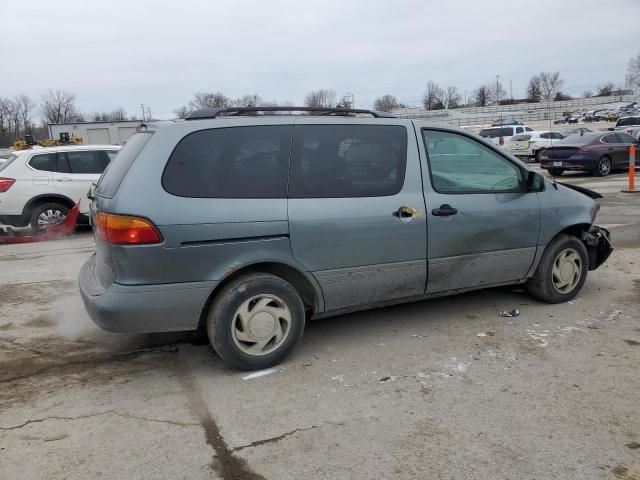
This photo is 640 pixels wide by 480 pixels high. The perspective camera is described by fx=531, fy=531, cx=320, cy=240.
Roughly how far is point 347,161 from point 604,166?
1613 cm

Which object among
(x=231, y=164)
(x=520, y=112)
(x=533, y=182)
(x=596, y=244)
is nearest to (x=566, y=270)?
(x=596, y=244)

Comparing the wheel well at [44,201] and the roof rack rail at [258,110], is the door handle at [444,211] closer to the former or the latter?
the roof rack rail at [258,110]

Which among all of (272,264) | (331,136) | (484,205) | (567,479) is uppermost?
(331,136)

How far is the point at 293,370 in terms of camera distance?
12.4 ft

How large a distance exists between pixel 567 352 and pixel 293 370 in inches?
80.5

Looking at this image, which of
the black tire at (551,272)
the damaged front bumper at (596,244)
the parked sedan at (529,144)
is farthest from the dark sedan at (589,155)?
the black tire at (551,272)

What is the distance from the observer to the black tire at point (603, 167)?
55.8 feet

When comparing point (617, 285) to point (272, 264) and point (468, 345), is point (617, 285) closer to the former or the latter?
point (468, 345)

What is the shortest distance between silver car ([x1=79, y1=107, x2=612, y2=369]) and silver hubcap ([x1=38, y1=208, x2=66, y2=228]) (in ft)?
19.5

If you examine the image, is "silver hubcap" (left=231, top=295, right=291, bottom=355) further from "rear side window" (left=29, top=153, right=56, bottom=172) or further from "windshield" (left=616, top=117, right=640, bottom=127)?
"windshield" (left=616, top=117, right=640, bottom=127)

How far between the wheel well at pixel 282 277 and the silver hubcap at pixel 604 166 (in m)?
16.1

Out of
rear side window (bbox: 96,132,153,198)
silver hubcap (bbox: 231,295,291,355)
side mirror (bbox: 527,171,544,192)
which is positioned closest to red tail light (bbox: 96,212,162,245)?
rear side window (bbox: 96,132,153,198)

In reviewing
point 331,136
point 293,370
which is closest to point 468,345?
point 293,370

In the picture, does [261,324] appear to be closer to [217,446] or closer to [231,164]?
[217,446]
